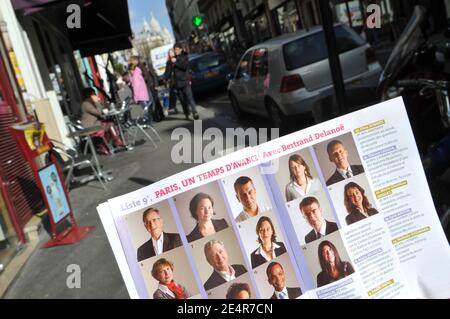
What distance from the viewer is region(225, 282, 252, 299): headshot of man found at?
146 cm

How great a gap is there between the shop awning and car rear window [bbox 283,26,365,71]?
4.76m

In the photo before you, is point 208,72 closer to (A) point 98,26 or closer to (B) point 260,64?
(A) point 98,26

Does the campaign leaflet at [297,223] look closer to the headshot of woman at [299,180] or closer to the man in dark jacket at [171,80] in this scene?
the headshot of woman at [299,180]

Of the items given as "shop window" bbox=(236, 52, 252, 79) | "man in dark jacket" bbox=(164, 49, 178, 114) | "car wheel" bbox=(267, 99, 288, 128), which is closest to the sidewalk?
"car wheel" bbox=(267, 99, 288, 128)

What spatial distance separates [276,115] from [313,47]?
1305mm

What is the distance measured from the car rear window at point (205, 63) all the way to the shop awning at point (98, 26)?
2.52 metres

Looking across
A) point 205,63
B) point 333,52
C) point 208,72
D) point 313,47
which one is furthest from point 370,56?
point 205,63

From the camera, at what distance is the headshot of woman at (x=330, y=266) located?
1526 millimetres

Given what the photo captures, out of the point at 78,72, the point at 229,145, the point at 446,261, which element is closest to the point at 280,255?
the point at 446,261

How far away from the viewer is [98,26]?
1526cm

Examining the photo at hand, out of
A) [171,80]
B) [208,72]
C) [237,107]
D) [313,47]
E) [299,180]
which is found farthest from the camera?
[208,72]

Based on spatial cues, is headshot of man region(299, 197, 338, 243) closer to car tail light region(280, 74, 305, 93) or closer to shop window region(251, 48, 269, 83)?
car tail light region(280, 74, 305, 93)
